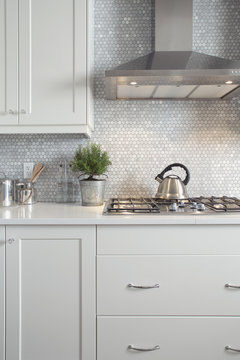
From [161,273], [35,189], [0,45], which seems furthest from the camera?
[35,189]

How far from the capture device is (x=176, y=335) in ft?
4.41

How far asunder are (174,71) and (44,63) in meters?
0.74

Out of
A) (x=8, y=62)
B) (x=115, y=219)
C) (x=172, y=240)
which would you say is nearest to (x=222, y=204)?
(x=172, y=240)

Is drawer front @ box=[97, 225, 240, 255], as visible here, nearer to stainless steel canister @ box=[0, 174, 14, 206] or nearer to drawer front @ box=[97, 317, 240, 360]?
drawer front @ box=[97, 317, 240, 360]

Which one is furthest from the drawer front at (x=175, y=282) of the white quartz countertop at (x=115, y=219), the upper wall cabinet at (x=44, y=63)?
the upper wall cabinet at (x=44, y=63)

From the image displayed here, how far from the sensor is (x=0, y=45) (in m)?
1.63

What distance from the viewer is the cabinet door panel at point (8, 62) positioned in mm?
1619

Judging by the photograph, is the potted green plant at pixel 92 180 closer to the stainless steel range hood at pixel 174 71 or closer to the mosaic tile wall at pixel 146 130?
the mosaic tile wall at pixel 146 130

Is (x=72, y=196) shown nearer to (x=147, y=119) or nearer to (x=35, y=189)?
(x=35, y=189)

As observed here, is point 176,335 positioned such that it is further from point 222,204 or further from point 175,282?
point 222,204

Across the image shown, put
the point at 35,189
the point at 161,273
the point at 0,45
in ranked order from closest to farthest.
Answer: the point at 161,273 < the point at 0,45 < the point at 35,189

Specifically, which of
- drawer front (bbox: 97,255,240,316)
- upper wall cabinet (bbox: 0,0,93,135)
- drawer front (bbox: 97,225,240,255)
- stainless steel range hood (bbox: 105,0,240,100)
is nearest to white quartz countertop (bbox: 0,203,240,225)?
drawer front (bbox: 97,225,240,255)

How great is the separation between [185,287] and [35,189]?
1.13 meters

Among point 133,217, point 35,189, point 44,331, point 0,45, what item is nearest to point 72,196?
point 35,189
